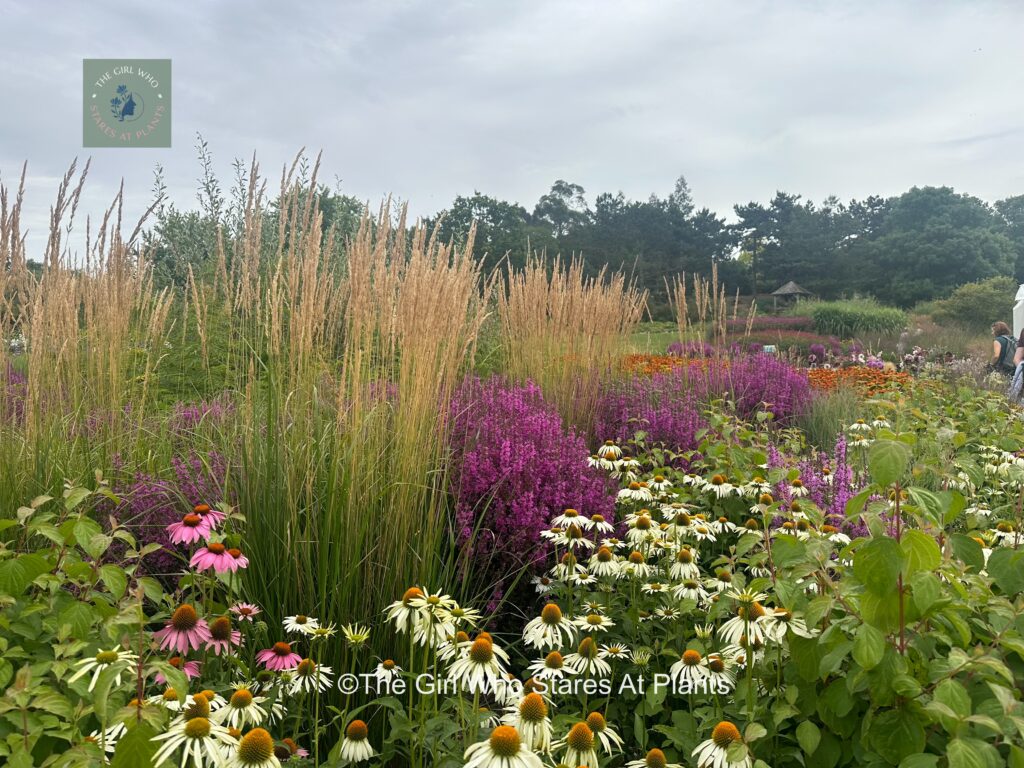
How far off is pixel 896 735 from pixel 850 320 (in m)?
24.5

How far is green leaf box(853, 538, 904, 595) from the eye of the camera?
1.29 m

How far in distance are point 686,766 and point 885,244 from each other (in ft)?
138

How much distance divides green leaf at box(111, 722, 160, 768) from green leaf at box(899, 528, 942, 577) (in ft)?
4.25

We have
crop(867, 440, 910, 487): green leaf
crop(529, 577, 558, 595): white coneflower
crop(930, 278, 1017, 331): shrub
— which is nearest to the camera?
crop(867, 440, 910, 487): green leaf

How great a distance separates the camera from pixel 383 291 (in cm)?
282

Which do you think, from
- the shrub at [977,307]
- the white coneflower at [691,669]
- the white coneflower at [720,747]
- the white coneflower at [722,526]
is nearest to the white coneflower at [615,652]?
the white coneflower at [691,669]

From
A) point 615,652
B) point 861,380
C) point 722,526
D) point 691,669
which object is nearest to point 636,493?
point 722,526

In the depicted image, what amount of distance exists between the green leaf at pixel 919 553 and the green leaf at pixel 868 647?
0.14 metres

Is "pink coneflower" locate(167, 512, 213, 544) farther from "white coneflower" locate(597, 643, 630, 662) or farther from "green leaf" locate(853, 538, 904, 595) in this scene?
"green leaf" locate(853, 538, 904, 595)

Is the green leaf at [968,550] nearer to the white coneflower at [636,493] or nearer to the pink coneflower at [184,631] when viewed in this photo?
the white coneflower at [636,493]

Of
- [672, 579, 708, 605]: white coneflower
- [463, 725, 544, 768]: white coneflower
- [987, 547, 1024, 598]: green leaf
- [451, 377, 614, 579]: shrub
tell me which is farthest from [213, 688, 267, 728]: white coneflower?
[987, 547, 1024, 598]: green leaf

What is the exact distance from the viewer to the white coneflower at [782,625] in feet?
5.01

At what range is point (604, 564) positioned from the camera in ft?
6.90
